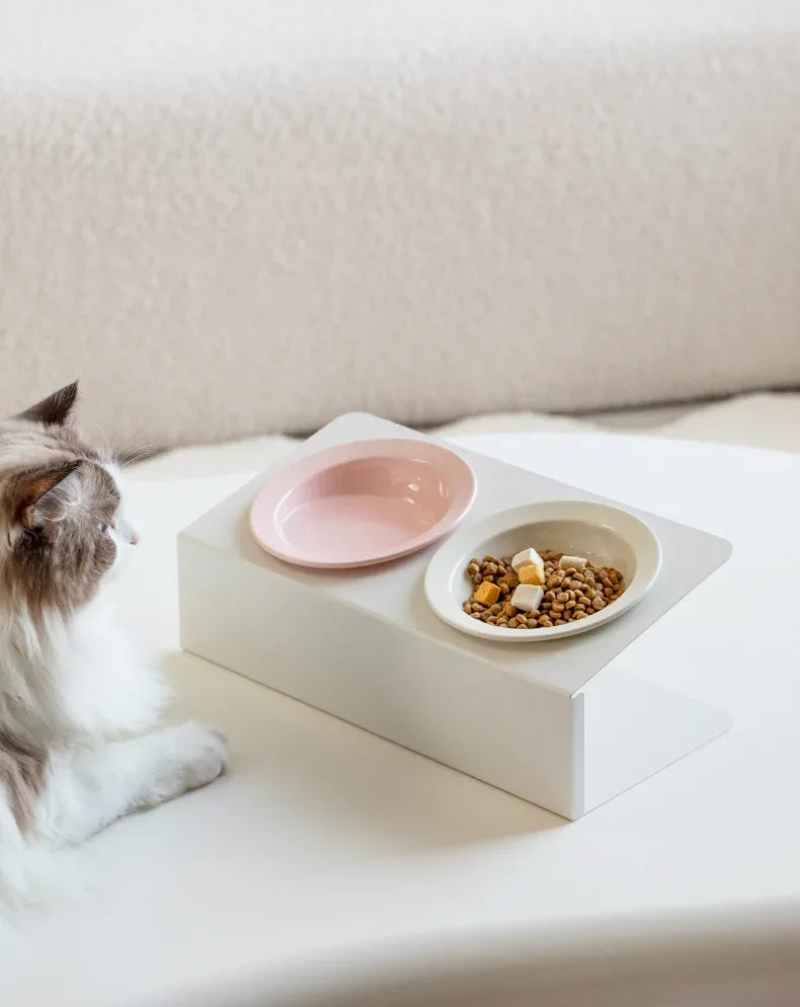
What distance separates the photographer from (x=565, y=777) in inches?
37.5

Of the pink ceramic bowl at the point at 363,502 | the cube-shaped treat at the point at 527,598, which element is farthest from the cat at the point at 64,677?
the cube-shaped treat at the point at 527,598

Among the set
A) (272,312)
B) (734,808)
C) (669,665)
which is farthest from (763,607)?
(272,312)

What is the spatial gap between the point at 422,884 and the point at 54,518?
34 centimetres

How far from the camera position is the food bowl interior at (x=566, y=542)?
1.04m

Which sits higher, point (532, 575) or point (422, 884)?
point (532, 575)

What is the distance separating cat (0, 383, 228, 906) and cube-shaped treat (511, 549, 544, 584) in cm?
26

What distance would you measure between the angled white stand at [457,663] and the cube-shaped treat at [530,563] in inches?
2.5

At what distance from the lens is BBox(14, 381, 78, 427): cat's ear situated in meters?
1.00

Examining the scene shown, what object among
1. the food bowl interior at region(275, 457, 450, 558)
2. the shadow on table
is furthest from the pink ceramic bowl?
the shadow on table

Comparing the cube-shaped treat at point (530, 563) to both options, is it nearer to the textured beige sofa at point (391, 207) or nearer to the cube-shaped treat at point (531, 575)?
the cube-shaped treat at point (531, 575)

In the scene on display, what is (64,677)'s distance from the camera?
937mm

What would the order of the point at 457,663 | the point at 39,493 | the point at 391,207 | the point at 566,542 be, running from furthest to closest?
the point at 391,207
the point at 566,542
the point at 457,663
the point at 39,493

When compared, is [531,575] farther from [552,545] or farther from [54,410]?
[54,410]

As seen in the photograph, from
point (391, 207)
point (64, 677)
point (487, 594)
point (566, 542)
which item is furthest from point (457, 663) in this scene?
point (391, 207)
